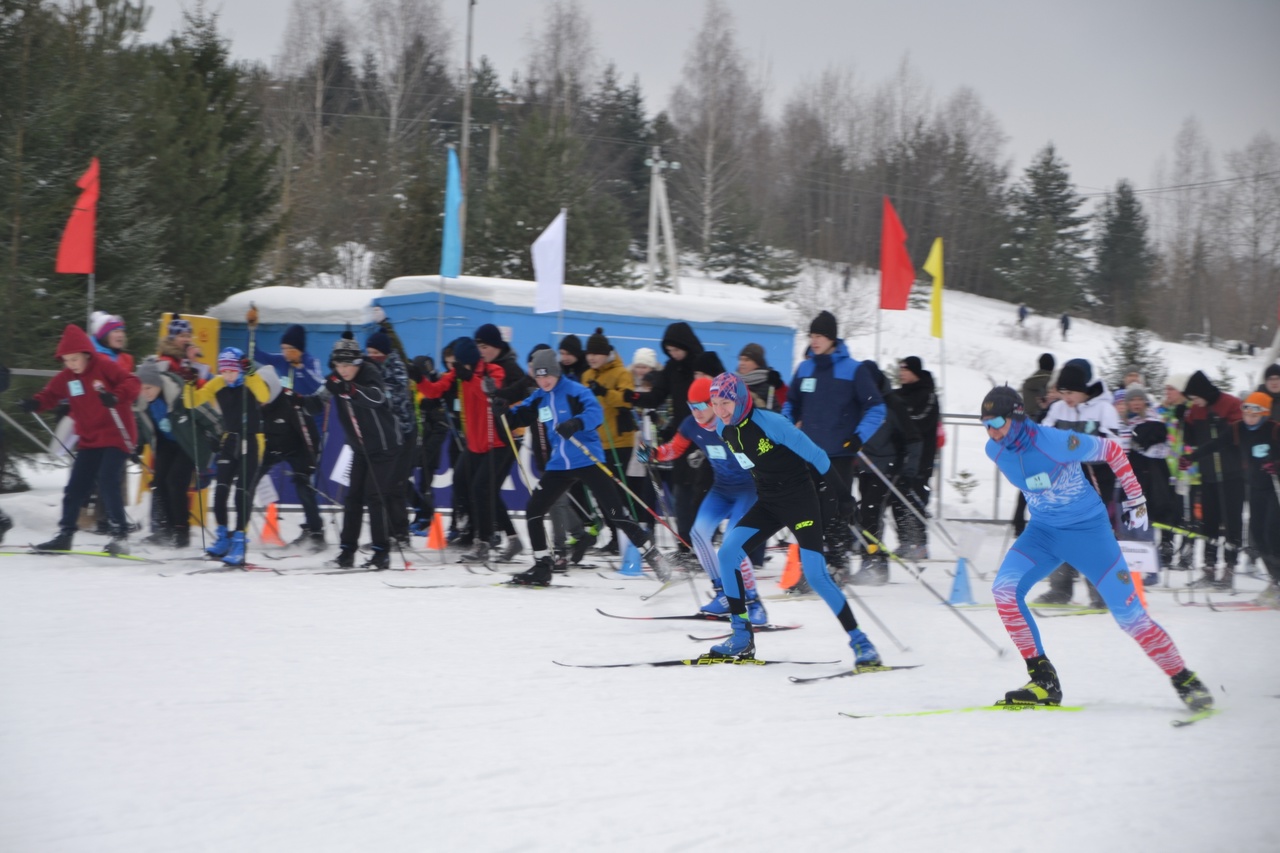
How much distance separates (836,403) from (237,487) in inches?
195

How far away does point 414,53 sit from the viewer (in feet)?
143

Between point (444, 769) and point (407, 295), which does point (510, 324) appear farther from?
point (444, 769)

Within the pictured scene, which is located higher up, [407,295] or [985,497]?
[407,295]

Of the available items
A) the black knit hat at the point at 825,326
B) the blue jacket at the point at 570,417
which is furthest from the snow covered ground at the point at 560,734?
the black knit hat at the point at 825,326

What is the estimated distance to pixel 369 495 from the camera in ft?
31.0

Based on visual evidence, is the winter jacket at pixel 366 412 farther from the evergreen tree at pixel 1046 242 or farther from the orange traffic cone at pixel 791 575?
the evergreen tree at pixel 1046 242

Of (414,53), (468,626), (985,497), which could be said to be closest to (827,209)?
(414,53)

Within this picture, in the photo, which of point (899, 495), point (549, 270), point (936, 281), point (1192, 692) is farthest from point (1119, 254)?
Result: point (1192, 692)

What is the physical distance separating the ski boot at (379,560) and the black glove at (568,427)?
1.98m

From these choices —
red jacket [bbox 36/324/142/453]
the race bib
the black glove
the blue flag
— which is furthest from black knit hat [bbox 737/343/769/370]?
red jacket [bbox 36/324/142/453]

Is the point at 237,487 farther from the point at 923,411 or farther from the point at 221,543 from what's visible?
the point at 923,411

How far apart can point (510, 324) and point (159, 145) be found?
24.7 feet

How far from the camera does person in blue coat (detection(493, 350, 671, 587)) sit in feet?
28.6

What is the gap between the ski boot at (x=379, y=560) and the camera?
30.7 feet
